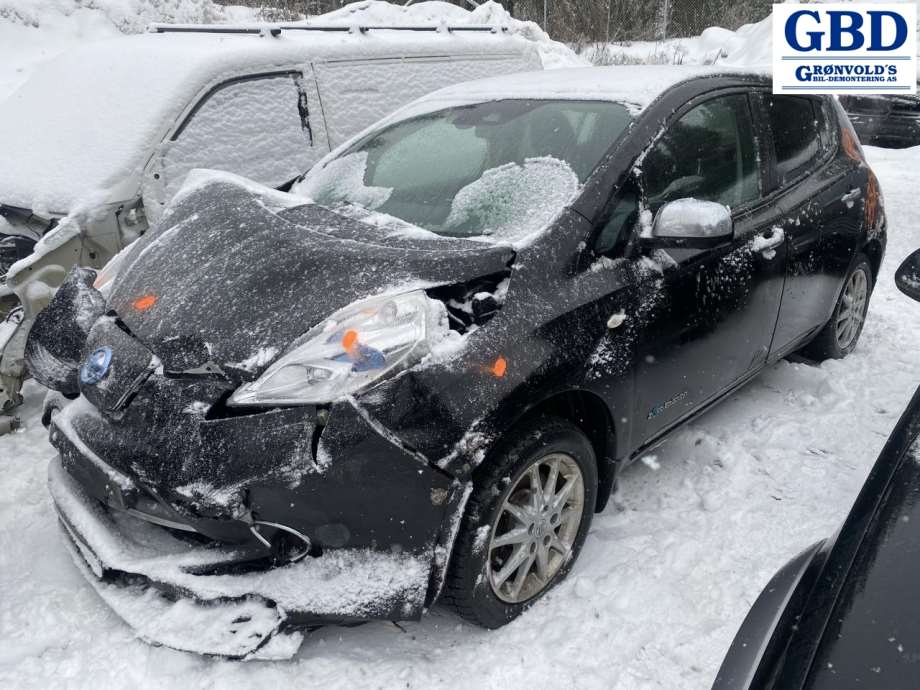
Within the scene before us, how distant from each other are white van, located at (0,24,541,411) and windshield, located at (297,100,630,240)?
0.55m

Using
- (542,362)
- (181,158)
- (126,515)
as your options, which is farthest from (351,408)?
(181,158)

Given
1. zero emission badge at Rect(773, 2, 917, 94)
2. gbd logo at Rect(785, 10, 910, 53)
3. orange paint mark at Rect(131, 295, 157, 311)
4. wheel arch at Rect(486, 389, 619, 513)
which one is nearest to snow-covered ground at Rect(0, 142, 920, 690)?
wheel arch at Rect(486, 389, 619, 513)

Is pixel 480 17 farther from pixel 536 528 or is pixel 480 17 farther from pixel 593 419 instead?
pixel 536 528

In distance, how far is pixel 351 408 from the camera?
197 centimetres

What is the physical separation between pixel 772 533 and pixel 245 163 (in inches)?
143

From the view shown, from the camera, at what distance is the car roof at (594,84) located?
2.91m

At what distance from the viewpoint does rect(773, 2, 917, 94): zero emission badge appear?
8.30 m

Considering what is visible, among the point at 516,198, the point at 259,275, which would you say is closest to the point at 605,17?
the point at 516,198

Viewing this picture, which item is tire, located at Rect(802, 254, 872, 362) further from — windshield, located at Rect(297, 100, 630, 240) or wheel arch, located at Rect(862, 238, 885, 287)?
windshield, located at Rect(297, 100, 630, 240)

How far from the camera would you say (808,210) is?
344 cm

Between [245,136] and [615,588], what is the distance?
3495 mm

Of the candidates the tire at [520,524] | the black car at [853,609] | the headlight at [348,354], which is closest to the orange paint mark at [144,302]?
the headlight at [348,354]

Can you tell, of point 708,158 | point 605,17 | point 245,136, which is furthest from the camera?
point 605,17

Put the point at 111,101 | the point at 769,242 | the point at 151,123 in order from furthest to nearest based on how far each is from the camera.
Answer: the point at 111,101, the point at 151,123, the point at 769,242
